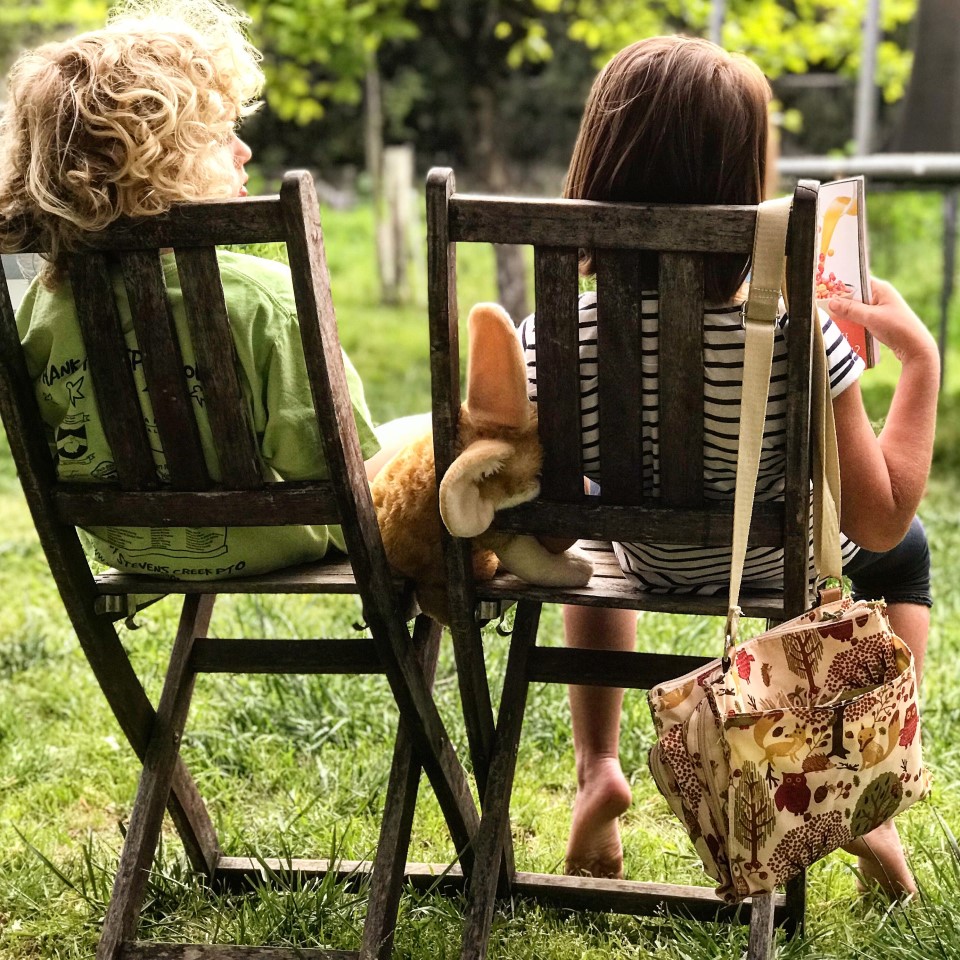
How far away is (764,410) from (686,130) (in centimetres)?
42

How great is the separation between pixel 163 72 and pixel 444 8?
17.7 ft

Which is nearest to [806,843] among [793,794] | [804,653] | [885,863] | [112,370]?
[793,794]

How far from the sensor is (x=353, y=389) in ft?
6.55

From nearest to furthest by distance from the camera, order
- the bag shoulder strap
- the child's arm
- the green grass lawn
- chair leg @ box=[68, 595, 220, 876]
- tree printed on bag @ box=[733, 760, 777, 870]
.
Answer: the bag shoulder strap
tree printed on bag @ box=[733, 760, 777, 870]
the child's arm
chair leg @ box=[68, 595, 220, 876]
the green grass lawn

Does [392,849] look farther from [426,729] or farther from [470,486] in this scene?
[470,486]

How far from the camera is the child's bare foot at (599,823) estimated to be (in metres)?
2.29

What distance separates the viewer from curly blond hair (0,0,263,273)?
5.53 feet

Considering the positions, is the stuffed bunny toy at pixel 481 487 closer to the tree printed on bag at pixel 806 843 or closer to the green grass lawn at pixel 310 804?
the tree printed on bag at pixel 806 843

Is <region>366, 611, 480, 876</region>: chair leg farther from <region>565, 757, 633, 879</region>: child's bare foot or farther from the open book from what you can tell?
the open book

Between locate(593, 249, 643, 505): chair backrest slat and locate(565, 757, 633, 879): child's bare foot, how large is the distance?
713 mm

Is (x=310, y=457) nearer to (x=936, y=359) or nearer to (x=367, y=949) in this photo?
(x=367, y=949)

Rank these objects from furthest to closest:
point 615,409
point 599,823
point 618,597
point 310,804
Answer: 1. point 310,804
2. point 599,823
3. point 618,597
4. point 615,409

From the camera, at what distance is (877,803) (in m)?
1.74

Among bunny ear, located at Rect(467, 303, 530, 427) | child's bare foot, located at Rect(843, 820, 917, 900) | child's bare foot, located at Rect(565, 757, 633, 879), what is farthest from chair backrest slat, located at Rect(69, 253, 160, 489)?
child's bare foot, located at Rect(843, 820, 917, 900)
